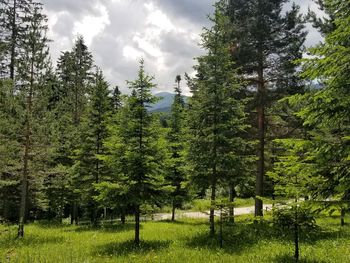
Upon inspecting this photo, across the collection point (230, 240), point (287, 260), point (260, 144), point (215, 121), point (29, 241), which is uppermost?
point (215, 121)

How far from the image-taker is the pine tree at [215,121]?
1856cm

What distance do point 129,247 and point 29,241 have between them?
654 centimetres

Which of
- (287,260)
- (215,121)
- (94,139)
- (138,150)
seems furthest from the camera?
(94,139)

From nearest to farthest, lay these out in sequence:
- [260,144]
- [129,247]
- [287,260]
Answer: [287,260] < [129,247] < [260,144]

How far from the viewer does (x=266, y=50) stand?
23.7 m

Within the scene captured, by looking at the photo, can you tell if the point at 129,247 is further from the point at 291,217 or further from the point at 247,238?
the point at 291,217

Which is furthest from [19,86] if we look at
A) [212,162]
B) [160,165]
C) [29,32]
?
[212,162]

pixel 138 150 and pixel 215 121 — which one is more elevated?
pixel 215 121

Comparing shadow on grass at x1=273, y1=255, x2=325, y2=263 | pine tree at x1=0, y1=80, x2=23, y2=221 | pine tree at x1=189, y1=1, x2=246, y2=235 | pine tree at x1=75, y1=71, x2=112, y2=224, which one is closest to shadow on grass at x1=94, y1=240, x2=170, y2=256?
pine tree at x1=189, y1=1, x2=246, y2=235

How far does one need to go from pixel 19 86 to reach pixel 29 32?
11.3 feet

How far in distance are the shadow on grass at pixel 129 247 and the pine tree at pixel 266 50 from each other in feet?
26.9

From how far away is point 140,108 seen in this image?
17.7 meters

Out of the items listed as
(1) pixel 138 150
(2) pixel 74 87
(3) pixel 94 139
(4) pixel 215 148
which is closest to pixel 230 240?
(4) pixel 215 148

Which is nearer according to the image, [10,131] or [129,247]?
[129,247]
